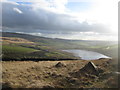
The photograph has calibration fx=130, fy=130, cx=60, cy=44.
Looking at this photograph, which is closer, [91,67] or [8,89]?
[8,89]

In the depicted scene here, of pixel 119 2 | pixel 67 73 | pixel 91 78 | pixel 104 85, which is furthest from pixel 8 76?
pixel 119 2

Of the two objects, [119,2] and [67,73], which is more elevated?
[119,2]

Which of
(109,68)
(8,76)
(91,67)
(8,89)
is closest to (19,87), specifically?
(8,89)

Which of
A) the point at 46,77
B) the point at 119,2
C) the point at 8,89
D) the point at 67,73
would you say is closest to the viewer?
the point at 8,89

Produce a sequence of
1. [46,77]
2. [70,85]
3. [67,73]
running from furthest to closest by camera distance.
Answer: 1. [67,73]
2. [46,77]
3. [70,85]

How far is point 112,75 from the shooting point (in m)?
17.9

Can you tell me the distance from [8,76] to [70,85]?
350 inches

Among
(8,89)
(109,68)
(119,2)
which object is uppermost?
(119,2)

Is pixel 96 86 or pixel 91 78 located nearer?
pixel 96 86

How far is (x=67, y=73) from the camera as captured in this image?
67.1 ft

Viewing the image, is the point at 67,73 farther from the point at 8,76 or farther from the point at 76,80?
the point at 8,76

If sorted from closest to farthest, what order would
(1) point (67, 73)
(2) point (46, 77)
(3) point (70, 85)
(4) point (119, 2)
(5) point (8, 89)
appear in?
1. (5) point (8, 89)
2. (3) point (70, 85)
3. (2) point (46, 77)
4. (1) point (67, 73)
5. (4) point (119, 2)

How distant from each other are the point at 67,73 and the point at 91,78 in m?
3.89

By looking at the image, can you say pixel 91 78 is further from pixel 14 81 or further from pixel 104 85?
pixel 14 81
